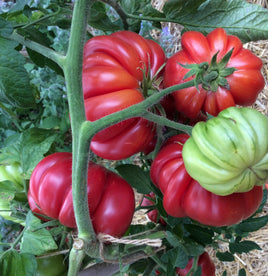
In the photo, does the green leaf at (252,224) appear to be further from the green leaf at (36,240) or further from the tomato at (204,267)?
the green leaf at (36,240)

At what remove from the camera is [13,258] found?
66 cm

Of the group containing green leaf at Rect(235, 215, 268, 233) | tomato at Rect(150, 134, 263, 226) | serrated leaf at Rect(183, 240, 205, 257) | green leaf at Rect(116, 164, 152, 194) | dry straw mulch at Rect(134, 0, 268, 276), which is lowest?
dry straw mulch at Rect(134, 0, 268, 276)

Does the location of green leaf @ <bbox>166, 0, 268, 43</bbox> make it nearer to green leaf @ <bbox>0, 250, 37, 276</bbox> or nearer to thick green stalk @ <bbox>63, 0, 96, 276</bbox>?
thick green stalk @ <bbox>63, 0, 96, 276</bbox>

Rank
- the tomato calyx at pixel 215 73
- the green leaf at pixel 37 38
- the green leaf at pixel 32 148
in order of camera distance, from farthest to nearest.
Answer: the green leaf at pixel 32 148, the green leaf at pixel 37 38, the tomato calyx at pixel 215 73

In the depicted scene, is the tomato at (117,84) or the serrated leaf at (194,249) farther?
the serrated leaf at (194,249)

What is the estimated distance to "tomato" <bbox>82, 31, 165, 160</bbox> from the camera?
0.59 meters

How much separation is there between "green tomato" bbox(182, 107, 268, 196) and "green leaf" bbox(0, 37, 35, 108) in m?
0.34

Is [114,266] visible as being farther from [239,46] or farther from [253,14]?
[253,14]

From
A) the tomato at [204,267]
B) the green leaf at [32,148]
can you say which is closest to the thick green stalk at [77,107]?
the green leaf at [32,148]

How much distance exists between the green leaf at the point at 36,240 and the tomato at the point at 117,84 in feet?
0.68

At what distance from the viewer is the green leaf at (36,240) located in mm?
656

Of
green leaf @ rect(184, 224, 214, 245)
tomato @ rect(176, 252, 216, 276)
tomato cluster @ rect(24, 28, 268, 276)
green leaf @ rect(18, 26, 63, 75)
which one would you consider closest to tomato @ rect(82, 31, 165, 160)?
tomato cluster @ rect(24, 28, 268, 276)

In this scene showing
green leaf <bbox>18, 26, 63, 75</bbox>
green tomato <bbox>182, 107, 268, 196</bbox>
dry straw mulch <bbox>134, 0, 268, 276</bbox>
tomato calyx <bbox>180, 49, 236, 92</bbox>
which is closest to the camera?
green tomato <bbox>182, 107, 268, 196</bbox>

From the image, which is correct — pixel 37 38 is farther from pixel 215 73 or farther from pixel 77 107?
pixel 215 73
